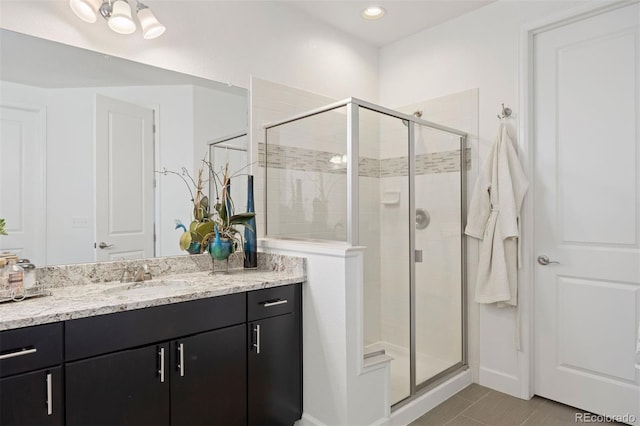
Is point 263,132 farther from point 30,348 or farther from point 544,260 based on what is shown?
point 544,260

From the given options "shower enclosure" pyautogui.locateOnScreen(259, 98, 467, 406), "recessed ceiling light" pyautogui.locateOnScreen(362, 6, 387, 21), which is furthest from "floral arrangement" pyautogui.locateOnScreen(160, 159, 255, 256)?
"recessed ceiling light" pyautogui.locateOnScreen(362, 6, 387, 21)

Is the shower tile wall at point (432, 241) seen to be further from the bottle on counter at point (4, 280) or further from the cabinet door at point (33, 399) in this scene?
the bottle on counter at point (4, 280)

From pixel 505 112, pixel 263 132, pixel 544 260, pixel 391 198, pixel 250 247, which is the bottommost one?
pixel 544 260

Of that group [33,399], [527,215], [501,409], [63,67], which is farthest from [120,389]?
[527,215]

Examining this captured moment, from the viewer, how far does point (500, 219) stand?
241 cm

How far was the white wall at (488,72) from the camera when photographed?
2475 mm

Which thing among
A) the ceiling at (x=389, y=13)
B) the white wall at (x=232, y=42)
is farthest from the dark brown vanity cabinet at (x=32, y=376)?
the ceiling at (x=389, y=13)

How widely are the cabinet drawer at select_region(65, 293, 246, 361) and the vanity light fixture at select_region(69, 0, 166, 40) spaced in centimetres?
138

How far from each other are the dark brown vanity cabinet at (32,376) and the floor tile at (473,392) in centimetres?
222

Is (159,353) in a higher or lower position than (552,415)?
higher

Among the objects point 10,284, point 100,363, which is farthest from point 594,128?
point 10,284

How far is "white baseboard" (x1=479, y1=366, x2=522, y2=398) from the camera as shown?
2455 mm

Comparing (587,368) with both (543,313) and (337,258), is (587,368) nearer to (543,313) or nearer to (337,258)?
(543,313)

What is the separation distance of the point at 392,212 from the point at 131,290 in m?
1.53
